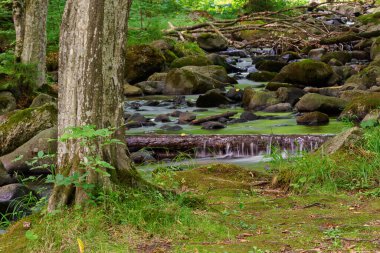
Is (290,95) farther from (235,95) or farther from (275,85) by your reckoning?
(235,95)

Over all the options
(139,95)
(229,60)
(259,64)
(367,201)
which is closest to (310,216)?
(367,201)

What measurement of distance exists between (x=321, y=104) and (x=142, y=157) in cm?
552

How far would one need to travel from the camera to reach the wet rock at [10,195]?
297 inches

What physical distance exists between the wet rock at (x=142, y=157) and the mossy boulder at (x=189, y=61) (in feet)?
35.3

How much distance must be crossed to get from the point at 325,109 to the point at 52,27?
9940mm

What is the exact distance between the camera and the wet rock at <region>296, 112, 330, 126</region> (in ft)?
42.8

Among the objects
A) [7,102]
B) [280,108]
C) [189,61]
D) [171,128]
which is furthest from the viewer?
[189,61]

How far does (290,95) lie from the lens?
1572cm

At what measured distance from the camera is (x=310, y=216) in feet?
18.2

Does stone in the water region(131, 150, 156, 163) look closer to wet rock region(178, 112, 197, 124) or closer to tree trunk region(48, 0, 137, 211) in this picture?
wet rock region(178, 112, 197, 124)

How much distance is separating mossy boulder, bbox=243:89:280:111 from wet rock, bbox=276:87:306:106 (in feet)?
0.51

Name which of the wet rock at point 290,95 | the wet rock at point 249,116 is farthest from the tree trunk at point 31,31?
the wet rock at point 290,95

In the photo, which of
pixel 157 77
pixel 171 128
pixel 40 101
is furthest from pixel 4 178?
pixel 157 77

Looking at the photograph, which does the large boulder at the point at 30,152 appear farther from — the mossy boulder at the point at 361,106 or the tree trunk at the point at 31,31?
the mossy boulder at the point at 361,106
